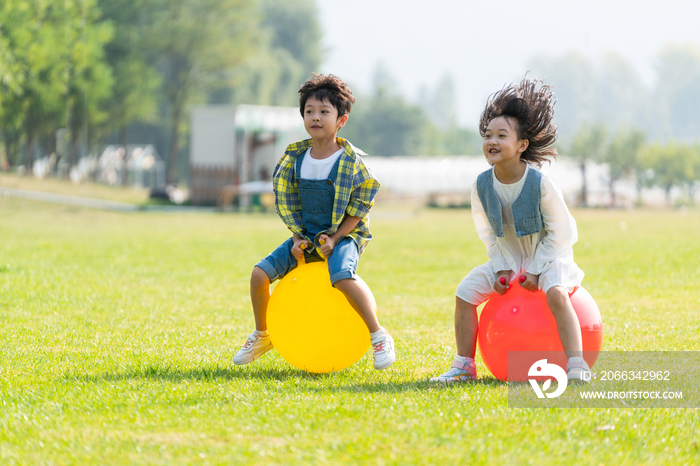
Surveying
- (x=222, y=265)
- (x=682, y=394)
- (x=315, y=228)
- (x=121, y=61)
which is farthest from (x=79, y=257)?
(x=121, y=61)

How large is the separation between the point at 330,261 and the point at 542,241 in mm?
1312

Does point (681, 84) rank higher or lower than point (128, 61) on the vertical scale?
higher

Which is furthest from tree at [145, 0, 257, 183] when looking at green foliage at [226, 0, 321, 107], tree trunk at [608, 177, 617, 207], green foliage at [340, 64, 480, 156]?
tree trunk at [608, 177, 617, 207]

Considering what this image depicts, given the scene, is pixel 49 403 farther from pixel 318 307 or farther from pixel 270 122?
pixel 270 122

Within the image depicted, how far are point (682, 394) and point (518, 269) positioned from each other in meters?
1.15

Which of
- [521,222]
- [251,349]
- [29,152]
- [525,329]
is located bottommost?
[251,349]

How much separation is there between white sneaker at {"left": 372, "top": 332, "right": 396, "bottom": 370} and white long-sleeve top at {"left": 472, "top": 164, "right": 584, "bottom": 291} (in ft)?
2.67

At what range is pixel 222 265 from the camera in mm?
11898

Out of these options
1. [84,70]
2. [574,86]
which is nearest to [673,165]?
[84,70]

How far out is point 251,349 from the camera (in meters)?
5.12

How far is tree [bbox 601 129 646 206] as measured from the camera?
46.8 metres

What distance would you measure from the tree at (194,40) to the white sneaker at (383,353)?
41431mm

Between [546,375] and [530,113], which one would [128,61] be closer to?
[530,113]

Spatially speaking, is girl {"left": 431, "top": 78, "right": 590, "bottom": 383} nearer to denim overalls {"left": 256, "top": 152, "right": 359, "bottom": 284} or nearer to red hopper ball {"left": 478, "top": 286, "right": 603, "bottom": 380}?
red hopper ball {"left": 478, "top": 286, "right": 603, "bottom": 380}
